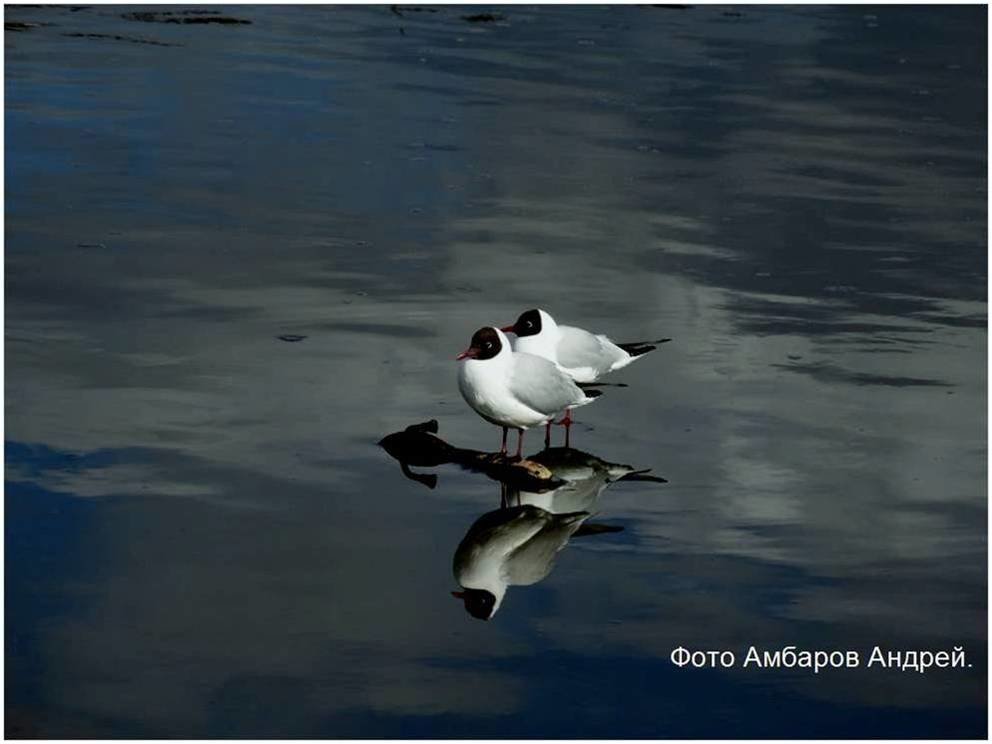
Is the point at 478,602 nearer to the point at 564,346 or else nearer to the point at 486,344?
the point at 486,344

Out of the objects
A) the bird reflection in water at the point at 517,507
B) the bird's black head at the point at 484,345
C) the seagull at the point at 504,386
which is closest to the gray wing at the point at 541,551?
the bird reflection in water at the point at 517,507

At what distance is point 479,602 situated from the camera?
280 inches

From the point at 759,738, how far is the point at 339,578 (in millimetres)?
1871

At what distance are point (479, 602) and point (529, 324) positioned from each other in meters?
2.61

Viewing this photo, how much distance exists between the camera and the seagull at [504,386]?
27.8 ft

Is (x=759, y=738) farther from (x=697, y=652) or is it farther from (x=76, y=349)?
(x=76, y=349)

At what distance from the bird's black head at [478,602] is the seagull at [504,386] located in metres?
1.35

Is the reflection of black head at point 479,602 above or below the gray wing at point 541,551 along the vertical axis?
below

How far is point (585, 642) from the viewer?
6.81 meters

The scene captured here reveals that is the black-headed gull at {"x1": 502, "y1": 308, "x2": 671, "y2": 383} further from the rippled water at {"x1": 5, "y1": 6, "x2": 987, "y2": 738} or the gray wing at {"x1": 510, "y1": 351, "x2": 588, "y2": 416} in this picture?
the gray wing at {"x1": 510, "y1": 351, "x2": 588, "y2": 416}

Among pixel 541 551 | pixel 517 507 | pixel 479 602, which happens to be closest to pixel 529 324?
pixel 517 507

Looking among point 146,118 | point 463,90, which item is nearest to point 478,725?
point 146,118

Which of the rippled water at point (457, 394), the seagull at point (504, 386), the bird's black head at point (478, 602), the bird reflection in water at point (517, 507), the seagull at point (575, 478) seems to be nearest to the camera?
the rippled water at point (457, 394)

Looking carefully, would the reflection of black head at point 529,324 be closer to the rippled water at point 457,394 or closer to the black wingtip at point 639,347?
the rippled water at point 457,394
